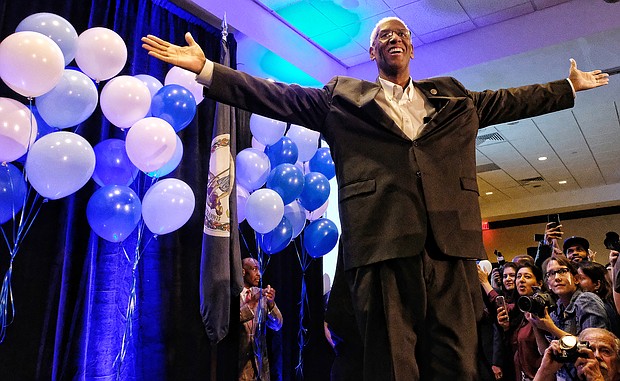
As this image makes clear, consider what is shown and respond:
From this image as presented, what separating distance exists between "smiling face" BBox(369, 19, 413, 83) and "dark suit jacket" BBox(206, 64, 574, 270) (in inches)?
3.3

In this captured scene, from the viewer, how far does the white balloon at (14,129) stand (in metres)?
2.29

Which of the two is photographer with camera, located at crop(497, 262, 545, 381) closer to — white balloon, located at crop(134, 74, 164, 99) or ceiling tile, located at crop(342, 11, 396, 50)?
white balloon, located at crop(134, 74, 164, 99)

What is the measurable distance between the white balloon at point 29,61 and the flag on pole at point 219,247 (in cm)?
131

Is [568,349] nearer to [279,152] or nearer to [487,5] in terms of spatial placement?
[279,152]

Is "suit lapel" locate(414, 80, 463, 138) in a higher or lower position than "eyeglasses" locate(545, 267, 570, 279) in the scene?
higher

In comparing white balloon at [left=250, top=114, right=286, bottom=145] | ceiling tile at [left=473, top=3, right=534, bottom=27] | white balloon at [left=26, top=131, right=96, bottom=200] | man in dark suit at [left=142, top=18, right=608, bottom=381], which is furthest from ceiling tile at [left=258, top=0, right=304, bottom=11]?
man in dark suit at [left=142, top=18, right=608, bottom=381]

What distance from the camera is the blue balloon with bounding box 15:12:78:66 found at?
8.27ft

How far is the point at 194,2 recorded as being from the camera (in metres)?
3.95

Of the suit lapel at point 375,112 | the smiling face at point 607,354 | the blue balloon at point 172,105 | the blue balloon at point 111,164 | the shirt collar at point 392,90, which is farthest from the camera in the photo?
the blue balloon at point 172,105

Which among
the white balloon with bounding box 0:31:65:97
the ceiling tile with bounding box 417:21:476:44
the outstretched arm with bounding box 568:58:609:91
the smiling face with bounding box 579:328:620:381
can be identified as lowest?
the smiling face with bounding box 579:328:620:381

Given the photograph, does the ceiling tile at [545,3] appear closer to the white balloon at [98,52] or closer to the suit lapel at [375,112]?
the white balloon at [98,52]

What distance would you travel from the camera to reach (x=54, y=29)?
8.31 ft

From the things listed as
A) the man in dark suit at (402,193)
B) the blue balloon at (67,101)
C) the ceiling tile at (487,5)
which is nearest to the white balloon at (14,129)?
the blue balloon at (67,101)

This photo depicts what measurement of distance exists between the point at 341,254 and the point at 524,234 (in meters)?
11.6
